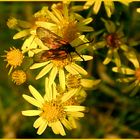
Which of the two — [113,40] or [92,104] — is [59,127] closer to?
[113,40]

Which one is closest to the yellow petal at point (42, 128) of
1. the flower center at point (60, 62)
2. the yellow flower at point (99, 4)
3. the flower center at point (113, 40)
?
the flower center at point (60, 62)

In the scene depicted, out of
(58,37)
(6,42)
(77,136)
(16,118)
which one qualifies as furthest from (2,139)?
(58,37)

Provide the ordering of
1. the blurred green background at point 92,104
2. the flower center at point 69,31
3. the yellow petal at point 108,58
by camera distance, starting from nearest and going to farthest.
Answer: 1. the flower center at point 69,31
2. the yellow petal at point 108,58
3. the blurred green background at point 92,104

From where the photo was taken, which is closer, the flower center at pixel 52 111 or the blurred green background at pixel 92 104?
the flower center at pixel 52 111

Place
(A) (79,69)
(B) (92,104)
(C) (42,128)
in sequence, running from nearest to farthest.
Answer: (A) (79,69)
(C) (42,128)
(B) (92,104)

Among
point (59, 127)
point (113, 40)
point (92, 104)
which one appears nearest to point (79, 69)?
point (59, 127)

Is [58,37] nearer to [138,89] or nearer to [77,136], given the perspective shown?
[138,89]

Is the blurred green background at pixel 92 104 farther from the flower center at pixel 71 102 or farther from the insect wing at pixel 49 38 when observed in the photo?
the insect wing at pixel 49 38
